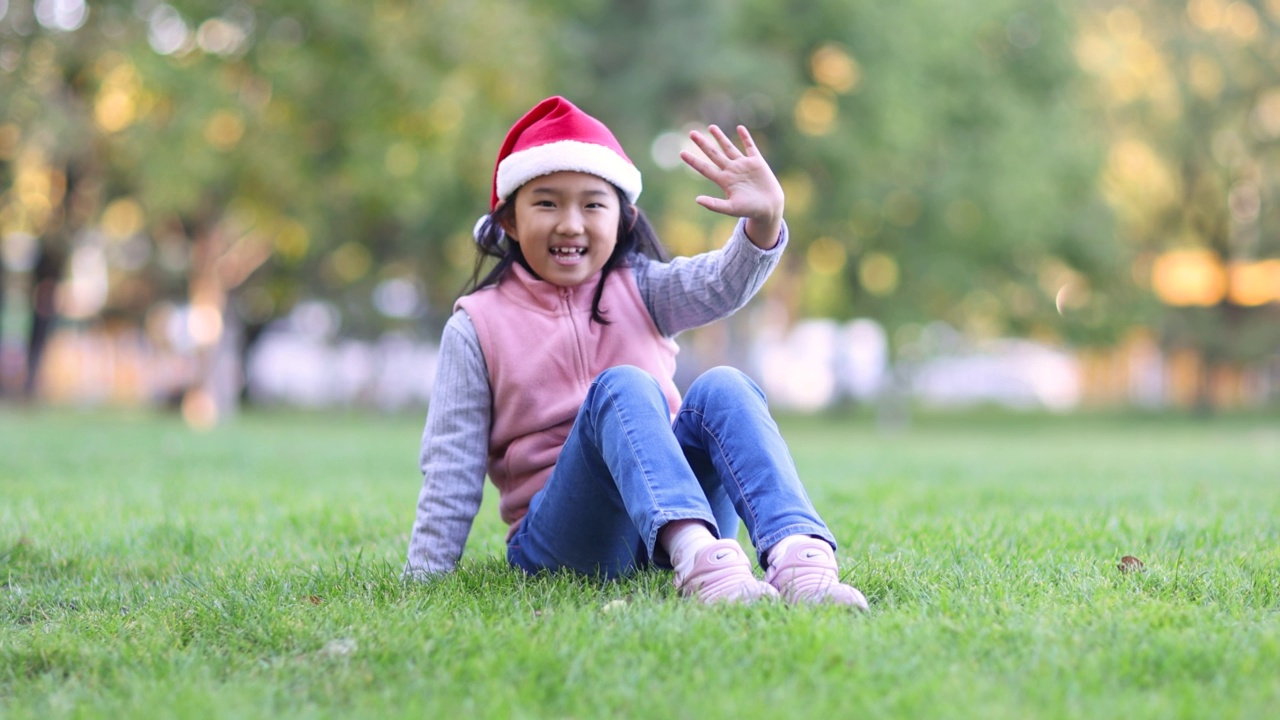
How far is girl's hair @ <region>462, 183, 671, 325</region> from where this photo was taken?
3633 millimetres

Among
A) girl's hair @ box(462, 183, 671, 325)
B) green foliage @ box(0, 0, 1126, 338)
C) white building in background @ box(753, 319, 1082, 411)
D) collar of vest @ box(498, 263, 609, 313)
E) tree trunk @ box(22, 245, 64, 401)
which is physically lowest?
white building in background @ box(753, 319, 1082, 411)

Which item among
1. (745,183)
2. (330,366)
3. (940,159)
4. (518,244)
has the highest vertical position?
(940,159)

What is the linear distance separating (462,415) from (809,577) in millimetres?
1084

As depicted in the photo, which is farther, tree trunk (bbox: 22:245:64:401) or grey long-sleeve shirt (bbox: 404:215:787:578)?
tree trunk (bbox: 22:245:64:401)

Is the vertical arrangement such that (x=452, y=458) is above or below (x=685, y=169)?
below

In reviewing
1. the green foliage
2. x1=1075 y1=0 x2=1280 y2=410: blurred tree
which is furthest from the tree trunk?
x1=1075 y1=0 x2=1280 y2=410: blurred tree

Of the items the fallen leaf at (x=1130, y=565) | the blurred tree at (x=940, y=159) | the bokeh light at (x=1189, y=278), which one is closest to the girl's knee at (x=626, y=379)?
the fallen leaf at (x=1130, y=565)

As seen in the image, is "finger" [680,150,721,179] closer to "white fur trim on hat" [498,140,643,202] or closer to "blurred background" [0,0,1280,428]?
"white fur trim on hat" [498,140,643,202]

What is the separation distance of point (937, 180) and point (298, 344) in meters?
29.0

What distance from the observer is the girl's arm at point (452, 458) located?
134 inches

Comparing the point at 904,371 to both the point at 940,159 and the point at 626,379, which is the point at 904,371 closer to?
the point at 940,159

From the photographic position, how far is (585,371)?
348 centimetres

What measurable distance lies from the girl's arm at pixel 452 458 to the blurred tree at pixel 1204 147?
26929mm

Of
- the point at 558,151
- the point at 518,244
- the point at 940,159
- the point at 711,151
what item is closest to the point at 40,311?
the point at 940,159
